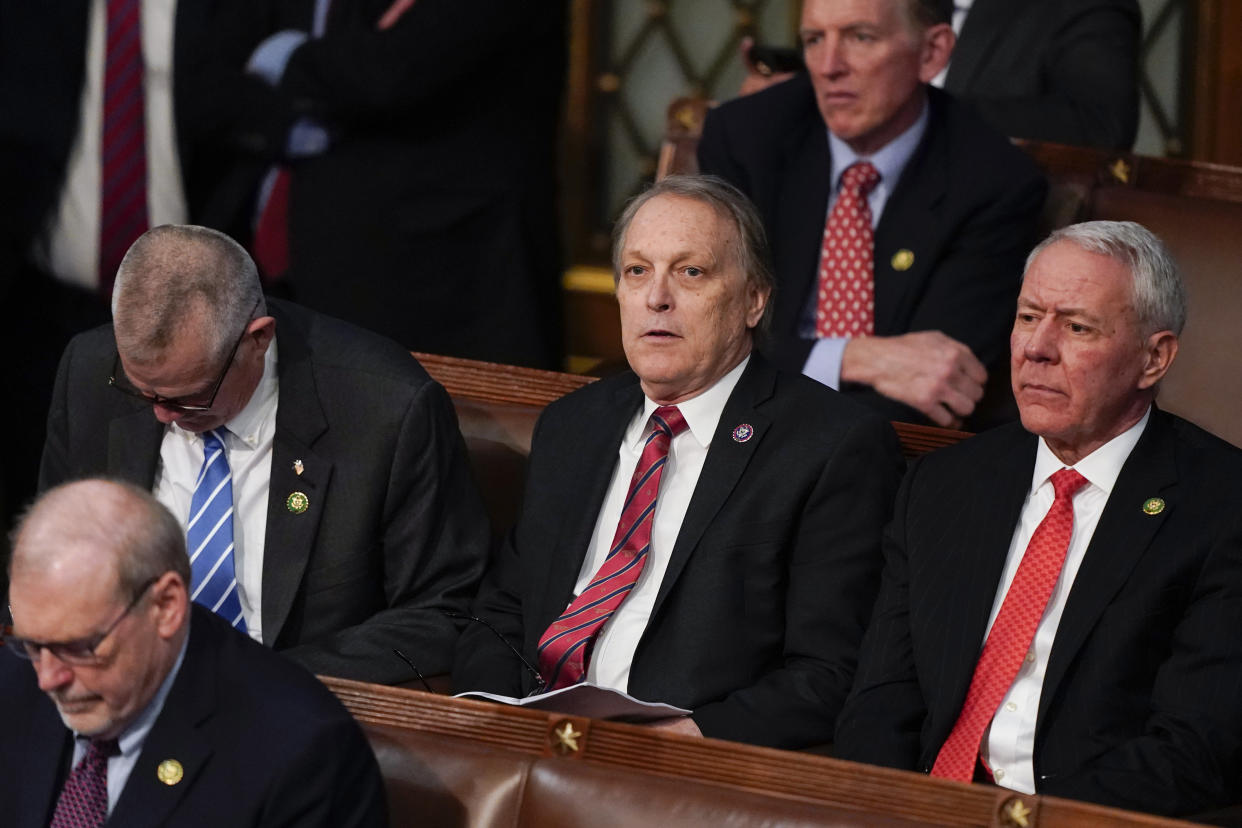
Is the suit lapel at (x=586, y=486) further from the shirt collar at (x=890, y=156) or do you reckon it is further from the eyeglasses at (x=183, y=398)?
the shirt collar at (x=890, y=156)

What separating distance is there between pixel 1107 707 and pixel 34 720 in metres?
1.29

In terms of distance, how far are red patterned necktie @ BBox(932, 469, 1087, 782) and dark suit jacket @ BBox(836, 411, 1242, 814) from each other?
0.02 metres

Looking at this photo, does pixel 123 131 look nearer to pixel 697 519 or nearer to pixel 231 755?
pixel 697 519

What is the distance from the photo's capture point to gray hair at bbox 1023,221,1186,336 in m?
2.41

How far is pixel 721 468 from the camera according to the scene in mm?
2613

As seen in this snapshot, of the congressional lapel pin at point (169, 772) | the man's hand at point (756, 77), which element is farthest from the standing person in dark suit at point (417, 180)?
the congressional lapel pin at point (169, 772)

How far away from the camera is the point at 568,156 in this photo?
5.51 metres

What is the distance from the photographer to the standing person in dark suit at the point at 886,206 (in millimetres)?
3234

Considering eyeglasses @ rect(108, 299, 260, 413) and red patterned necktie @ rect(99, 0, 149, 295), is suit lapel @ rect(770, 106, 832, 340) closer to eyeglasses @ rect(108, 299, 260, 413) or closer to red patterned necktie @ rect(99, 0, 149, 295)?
eyeglasses @ rect(108, 299, 260, 413)

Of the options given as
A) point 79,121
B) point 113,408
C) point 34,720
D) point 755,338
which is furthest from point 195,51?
point 34,720

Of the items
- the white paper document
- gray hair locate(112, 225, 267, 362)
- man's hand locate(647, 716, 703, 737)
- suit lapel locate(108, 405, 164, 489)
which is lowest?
man's hand locate(647, 716, 703, 737)

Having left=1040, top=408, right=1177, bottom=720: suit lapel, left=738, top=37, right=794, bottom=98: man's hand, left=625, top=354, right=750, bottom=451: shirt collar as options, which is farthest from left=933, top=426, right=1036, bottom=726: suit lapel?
left=738, top=37, right=794, bottom=98: man's hand

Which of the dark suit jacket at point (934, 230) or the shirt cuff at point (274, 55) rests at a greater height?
the shirt cuff at point (274, 55)

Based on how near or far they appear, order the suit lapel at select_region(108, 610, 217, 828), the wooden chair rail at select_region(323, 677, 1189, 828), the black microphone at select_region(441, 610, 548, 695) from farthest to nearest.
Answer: the black microphone at select_region(441, 610, 548, 695) < the suit lapel at select_region(108, 610, 217, 828) < the wooden chair rail at select_region(323, 677, 1189, 828)
